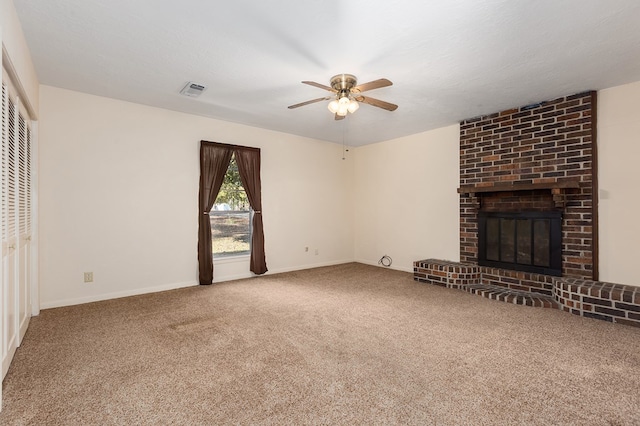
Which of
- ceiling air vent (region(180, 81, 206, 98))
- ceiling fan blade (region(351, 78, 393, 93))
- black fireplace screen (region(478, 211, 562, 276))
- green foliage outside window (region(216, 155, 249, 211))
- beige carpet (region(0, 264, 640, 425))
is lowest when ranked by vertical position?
beige carpet (region(0, 264, 640, 425))

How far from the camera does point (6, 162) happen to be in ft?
6.82

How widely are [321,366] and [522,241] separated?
339 centimetres

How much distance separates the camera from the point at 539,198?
4.04 meters

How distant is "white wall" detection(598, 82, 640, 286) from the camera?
11.1ft

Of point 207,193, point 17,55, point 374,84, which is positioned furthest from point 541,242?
point 17,55

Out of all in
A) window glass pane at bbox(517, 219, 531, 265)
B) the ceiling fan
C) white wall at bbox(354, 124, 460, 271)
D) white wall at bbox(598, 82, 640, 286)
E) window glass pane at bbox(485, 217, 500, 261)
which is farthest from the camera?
white wall at bbox(354, 124, 460, 271)

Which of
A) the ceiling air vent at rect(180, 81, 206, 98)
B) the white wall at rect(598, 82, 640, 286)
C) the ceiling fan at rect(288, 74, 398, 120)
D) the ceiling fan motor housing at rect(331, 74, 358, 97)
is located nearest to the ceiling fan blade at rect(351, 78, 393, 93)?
the ceiling fan at rect(288, 74, 398, 120)

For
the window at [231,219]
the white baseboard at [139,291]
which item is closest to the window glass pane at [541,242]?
the white baseboard at [139,291]

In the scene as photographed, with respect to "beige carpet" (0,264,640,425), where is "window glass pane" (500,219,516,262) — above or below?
above

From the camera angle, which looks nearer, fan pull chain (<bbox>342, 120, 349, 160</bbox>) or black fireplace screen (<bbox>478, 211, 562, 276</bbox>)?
black fireplace screen (<bbox>478, 211, 562, 276</bbox>)

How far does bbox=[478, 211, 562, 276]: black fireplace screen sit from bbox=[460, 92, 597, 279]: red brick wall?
0.29ft

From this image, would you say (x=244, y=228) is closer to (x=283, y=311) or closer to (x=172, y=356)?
(x=283, y=311)

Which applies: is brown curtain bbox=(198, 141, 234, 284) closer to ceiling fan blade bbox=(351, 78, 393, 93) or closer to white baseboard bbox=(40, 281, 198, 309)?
white baseboard bbox=(40, 281, 198, 309)

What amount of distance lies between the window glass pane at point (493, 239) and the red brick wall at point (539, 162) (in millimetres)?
176
